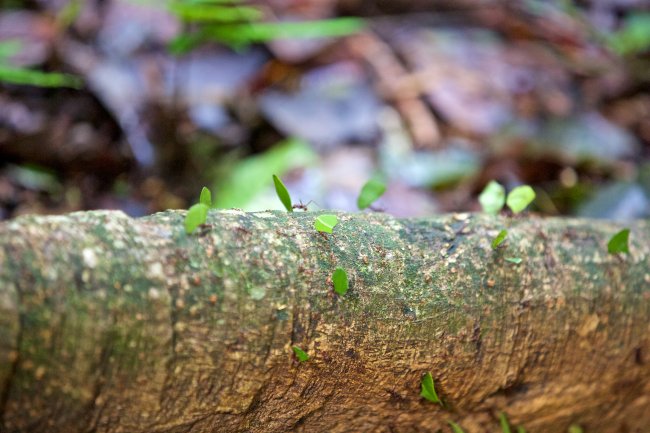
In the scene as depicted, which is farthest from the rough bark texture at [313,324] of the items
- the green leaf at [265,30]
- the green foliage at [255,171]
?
the green leaf at [265,30]

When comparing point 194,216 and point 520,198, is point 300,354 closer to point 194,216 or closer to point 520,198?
point 194,216

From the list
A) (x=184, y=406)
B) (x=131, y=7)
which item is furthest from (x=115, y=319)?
(x=131, y=7)

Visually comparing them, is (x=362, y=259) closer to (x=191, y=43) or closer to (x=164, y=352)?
(x=164, y=352)

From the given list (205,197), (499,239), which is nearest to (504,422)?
(499,239)

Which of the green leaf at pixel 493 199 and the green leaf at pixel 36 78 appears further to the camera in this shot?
the green leaf at pixel 36 78

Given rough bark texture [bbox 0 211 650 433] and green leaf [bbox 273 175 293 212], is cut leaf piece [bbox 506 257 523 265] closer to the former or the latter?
rough bark texture [bbox 0 211 650 433]

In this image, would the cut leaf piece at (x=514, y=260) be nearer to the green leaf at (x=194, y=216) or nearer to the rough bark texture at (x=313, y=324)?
the rough bark texture at (x=313, y=324)
